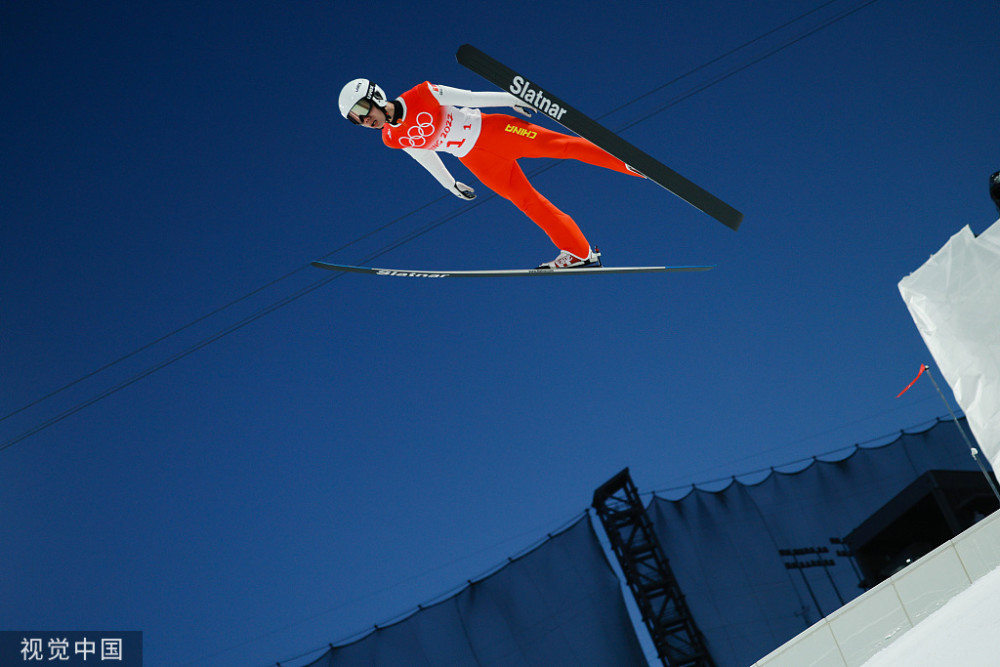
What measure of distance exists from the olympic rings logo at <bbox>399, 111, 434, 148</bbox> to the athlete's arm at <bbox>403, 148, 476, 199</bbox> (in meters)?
0.09

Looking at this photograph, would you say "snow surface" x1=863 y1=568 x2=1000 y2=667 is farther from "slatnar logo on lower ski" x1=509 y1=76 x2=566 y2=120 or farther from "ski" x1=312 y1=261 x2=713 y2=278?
"slatnar logo on lower ski" x1=509 y1=76 x2=566 y2=120

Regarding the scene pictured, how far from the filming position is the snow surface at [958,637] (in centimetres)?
383

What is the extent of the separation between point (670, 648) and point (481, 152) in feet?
35.7

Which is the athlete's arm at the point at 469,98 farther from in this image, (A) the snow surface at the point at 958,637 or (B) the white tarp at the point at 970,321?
(B) the white tarp at the point at 970,321

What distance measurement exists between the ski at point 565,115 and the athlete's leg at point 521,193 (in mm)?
774

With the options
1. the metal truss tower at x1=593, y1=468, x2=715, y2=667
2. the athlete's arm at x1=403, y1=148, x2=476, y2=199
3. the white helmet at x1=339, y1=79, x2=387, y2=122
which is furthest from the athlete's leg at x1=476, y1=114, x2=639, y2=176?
the metal truss tower at x1=593, y1=468, x2=715, y2=667

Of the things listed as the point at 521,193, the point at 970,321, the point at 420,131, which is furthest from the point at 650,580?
the point at 420,131

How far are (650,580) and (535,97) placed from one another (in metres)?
11.4

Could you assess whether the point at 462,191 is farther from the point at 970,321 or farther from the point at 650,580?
the point at 650,580

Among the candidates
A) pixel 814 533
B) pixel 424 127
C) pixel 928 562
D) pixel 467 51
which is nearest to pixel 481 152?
pixel 424 127

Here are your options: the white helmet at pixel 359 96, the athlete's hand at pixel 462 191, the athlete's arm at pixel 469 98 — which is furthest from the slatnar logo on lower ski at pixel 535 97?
the athlete's hand at pixel 462 191

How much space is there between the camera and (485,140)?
493 centimetres

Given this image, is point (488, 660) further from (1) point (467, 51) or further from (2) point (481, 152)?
(1) point (467, 51)

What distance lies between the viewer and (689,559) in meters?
14.4
